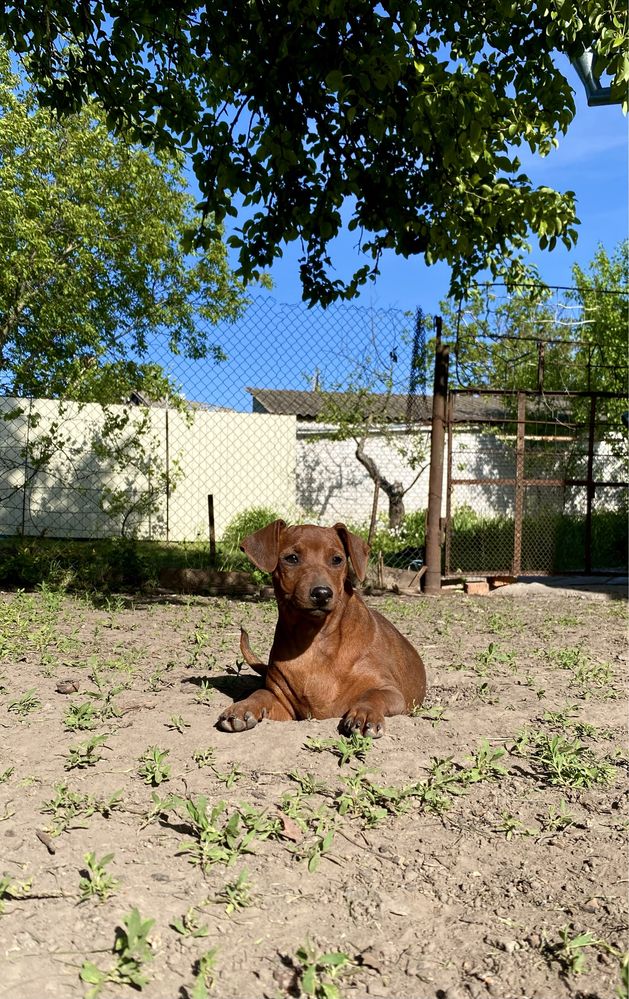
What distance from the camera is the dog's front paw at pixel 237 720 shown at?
3416mm

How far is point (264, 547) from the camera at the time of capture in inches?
139

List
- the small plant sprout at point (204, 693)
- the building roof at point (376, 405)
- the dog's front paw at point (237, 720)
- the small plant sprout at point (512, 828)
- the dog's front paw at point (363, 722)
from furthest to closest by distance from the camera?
the building roof at point (376, 405), the small plant sprout at point (204, 693), the dog's front paw at point (237, 720), the dog's front paw at point (363, 722), the small plant sprout at point (512, 828)

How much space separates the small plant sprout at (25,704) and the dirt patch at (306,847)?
0.02 metres

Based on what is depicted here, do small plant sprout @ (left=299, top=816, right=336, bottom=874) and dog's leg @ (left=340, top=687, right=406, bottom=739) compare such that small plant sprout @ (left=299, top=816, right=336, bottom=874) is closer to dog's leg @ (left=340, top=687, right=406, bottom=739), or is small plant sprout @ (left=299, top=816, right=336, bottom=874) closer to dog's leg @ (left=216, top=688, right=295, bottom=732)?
dog's leg @ (left=340, top=687, right=406, bottom=739)

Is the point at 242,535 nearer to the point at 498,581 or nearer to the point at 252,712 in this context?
the point at 498,581

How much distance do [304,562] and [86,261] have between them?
42.4ft

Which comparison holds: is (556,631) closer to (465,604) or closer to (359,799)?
(465,604)

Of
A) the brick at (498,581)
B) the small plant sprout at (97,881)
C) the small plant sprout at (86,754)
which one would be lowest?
the small plant sprout at (97,881)

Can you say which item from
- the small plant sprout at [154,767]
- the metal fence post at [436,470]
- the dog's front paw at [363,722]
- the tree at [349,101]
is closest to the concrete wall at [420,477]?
the metal fence post at [436,470]

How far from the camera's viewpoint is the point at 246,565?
32.4ft

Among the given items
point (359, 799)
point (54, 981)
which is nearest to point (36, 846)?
point (54, 981)

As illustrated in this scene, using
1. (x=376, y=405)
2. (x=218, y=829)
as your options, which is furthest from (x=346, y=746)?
(x=376, y=405)

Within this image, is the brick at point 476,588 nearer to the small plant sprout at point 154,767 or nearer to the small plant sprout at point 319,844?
the small plant sprout at point 154,767

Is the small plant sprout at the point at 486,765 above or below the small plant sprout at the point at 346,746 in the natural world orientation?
below
